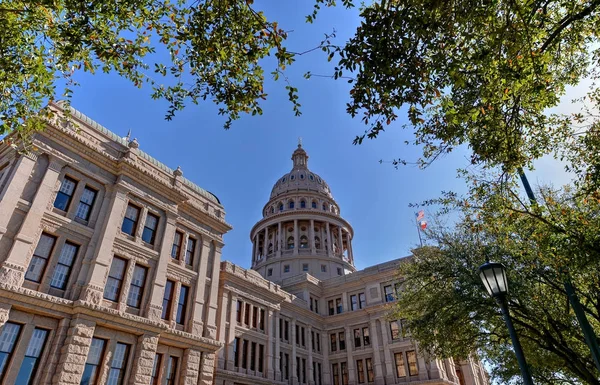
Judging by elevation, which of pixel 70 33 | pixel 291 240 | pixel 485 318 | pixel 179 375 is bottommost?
pixel 179 375

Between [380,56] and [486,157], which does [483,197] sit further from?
[380,56]

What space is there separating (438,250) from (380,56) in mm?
14760

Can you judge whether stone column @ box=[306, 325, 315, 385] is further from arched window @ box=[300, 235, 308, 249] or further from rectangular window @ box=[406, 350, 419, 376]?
arched window @ box=[300, 235, 308, 249]

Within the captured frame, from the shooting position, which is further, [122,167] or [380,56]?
[122,167]

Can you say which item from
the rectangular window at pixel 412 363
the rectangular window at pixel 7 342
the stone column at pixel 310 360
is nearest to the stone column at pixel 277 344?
the stone column at pixel 310 360

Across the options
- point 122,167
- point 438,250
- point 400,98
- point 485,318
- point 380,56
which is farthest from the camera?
point 122,167

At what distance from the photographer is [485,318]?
1711 centimetres

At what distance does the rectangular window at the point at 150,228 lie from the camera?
22.2 metres

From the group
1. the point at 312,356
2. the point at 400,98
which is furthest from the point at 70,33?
the point at 312,356

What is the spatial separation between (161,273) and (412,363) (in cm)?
2705

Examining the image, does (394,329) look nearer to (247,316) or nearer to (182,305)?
(247,316)

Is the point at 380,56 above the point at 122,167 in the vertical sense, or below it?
below

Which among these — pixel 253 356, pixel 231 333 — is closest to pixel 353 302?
pixel 253 356

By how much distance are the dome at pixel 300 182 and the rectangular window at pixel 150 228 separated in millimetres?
45352
